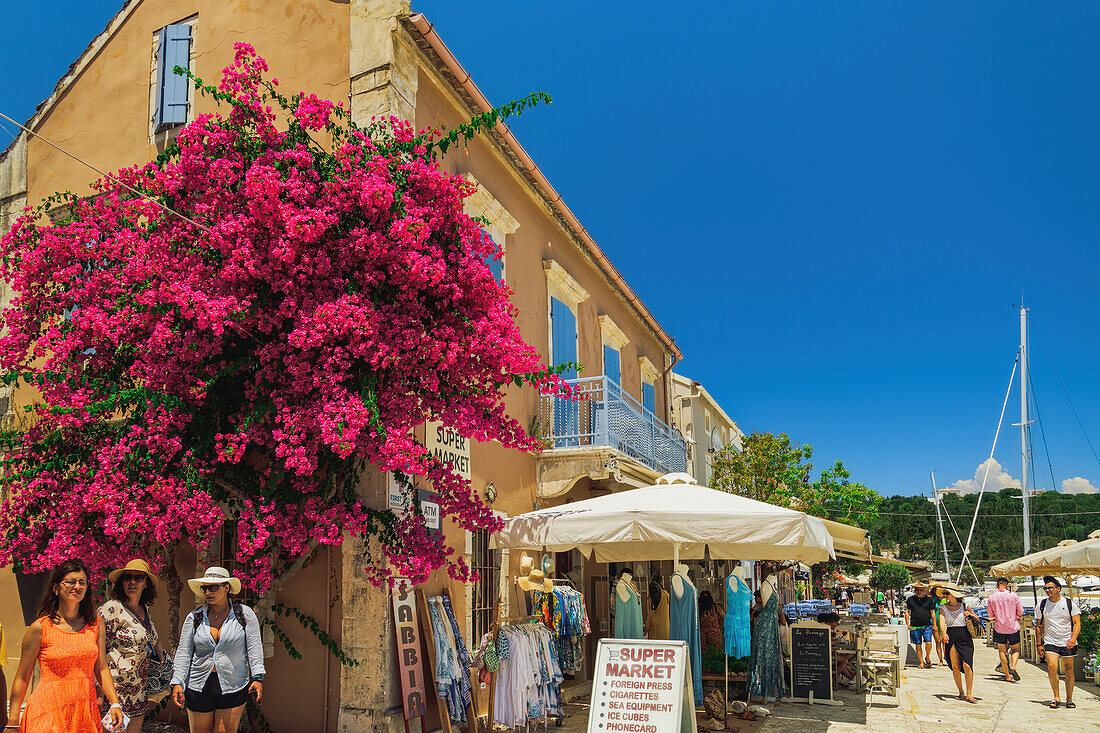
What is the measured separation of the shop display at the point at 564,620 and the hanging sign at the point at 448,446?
6.02ft

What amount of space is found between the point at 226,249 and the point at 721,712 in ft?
23.2

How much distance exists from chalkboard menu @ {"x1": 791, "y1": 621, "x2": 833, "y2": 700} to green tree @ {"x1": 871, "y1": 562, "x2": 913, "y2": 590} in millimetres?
35281

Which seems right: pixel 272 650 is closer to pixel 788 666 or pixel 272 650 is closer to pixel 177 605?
pixel 177 605

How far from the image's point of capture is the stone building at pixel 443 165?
8227mm

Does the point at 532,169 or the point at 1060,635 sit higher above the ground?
the point at 532,169

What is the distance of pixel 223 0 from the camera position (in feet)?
34.9

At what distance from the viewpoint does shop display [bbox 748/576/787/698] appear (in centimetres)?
1084

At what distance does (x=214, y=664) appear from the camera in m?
6.06

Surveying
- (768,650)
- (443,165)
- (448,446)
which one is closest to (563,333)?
(443,165)

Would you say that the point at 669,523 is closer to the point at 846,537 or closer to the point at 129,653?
the point at 846,537

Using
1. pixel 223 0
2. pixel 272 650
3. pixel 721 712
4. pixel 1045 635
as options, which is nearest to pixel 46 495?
pixel 272 650

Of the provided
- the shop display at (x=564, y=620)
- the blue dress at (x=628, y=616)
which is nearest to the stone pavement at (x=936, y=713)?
the shop display at (x=564, y=620)

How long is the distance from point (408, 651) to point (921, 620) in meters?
10.8

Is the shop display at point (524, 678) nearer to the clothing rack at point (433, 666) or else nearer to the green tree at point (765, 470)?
the clothing rack at point (433, 666)
